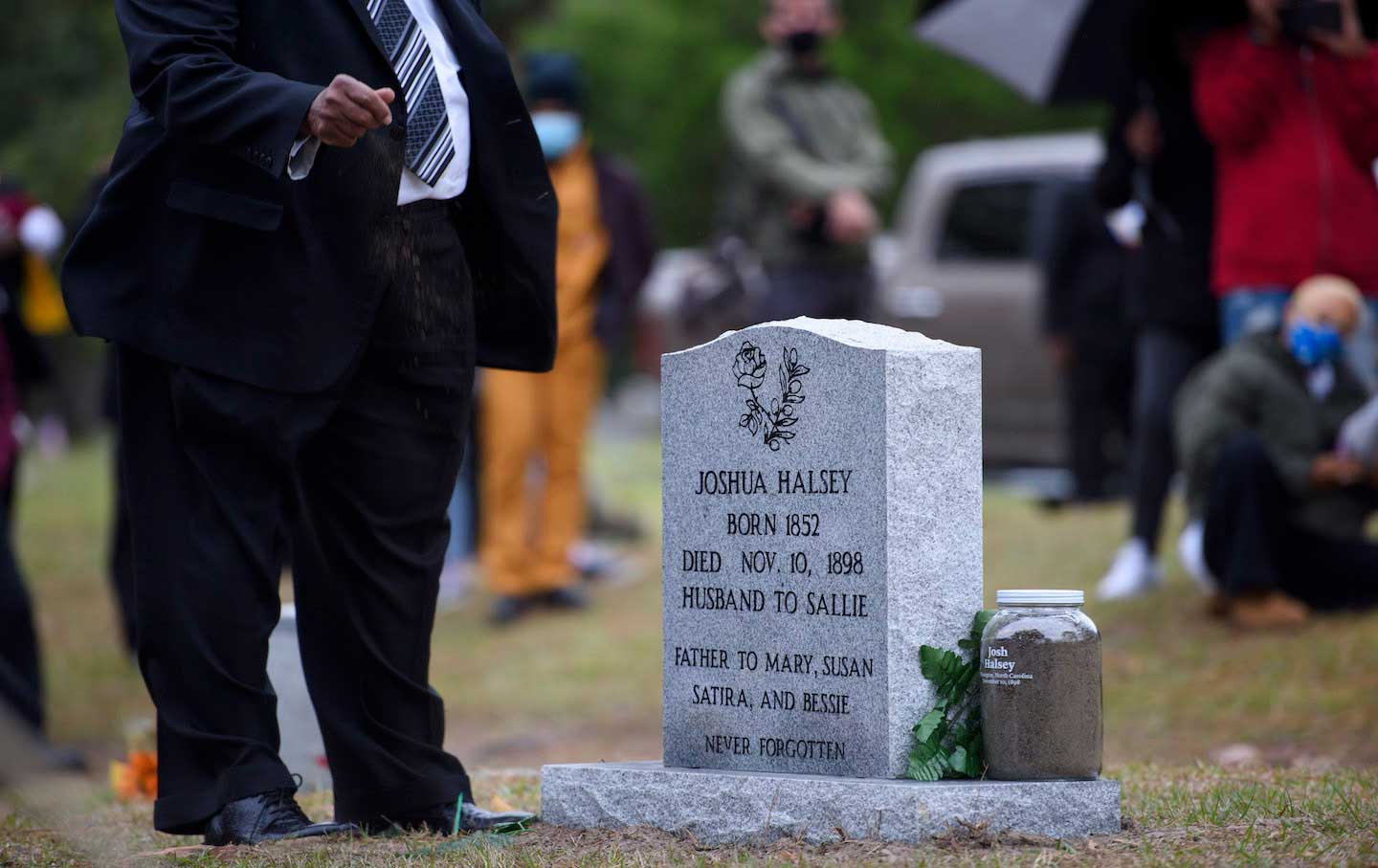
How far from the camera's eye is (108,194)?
3.98m

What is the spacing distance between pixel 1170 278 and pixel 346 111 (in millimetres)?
4878

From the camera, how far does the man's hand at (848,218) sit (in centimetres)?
988

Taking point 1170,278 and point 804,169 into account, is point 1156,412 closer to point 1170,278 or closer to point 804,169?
point 1170,278

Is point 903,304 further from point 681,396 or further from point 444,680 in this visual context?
point 681,396

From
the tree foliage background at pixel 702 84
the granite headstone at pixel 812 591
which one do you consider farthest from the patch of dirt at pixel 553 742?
the tree foliage background at pixel 702 84

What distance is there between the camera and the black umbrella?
8750 mm

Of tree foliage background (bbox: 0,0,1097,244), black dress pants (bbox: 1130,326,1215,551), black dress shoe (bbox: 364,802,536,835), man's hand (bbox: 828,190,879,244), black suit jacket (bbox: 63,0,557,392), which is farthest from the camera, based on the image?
tree foliage background (bbox: 0,0,1097,244)

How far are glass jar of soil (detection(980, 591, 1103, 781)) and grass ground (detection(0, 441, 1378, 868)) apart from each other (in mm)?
169

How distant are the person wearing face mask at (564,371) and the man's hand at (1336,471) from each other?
4.32 meters

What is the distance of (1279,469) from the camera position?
7.19 meters

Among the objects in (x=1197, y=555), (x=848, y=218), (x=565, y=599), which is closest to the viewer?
(x=1197, y=555)

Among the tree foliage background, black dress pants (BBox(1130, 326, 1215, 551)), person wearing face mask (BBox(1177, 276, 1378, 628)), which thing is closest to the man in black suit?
person wearing face mask (BBox(1177, 276, 1378, 628))

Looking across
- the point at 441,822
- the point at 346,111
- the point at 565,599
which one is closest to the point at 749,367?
the point at 346,111

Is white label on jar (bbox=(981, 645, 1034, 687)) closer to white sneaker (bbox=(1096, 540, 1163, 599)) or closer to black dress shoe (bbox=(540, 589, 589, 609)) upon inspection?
white sneaker (bbox=(1096, 540, 1163, 599))
